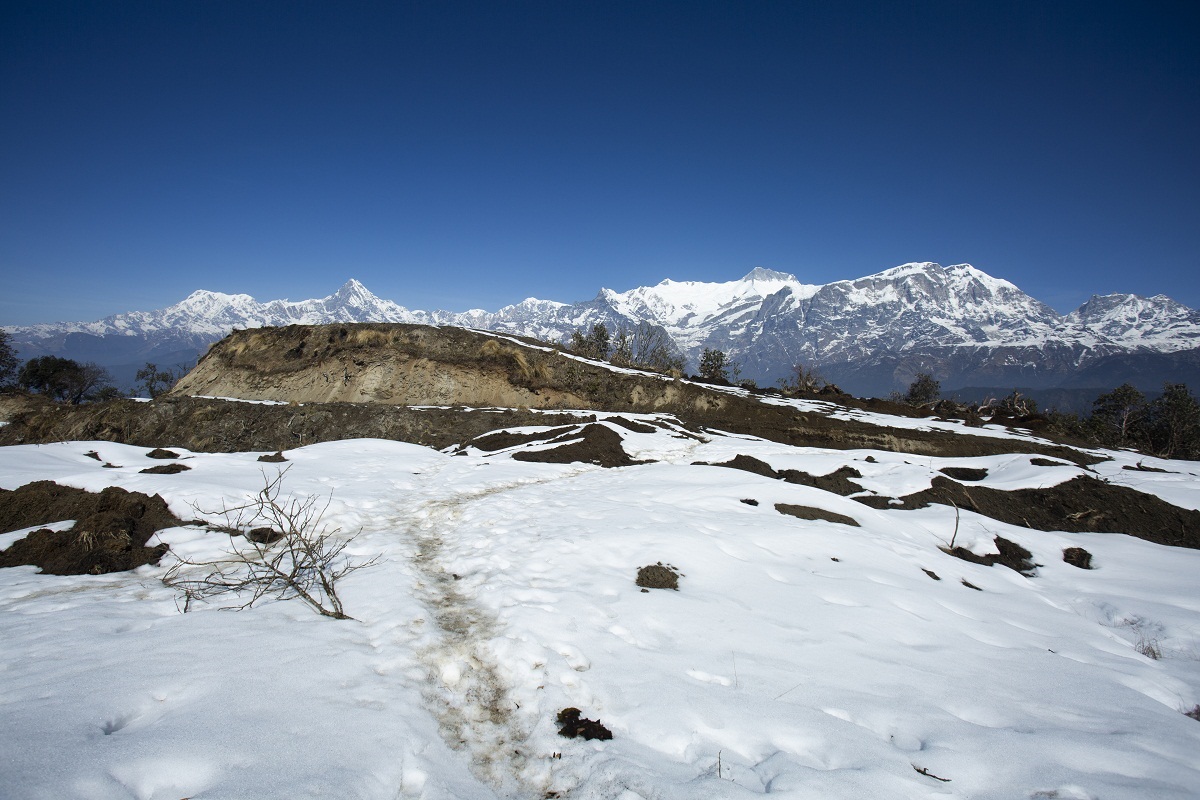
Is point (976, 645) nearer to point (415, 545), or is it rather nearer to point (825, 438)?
point (415, 545)

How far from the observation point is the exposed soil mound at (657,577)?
23.6 feet

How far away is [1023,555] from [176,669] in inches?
593

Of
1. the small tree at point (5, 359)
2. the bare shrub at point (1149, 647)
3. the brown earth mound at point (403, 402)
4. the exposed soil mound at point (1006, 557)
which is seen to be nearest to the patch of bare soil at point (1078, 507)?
the exposed soil mound at point (1006, 557)

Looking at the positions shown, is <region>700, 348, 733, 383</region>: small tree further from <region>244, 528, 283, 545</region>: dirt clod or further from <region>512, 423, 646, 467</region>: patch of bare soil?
<region>244, 528, 283, 545</region>: dirt clod

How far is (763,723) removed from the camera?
13.6ft

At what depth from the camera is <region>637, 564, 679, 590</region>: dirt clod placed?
23.6 ft

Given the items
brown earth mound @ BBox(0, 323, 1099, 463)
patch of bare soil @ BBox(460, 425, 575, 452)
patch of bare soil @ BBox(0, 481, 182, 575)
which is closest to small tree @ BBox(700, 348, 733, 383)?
brown earth mound @ BBox(0, 323, 1099, 463)

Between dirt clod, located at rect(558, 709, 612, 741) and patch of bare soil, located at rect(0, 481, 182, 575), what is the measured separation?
691cm

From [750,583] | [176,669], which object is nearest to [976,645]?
[750,583]

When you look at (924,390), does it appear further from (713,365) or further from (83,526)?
(83,526)

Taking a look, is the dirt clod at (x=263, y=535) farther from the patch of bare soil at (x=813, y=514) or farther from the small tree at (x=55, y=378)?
the small tree at (x=55, y=378)

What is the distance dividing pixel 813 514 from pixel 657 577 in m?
6.07

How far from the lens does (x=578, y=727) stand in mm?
4051

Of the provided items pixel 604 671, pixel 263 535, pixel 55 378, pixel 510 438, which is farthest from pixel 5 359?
pixel 604 671
